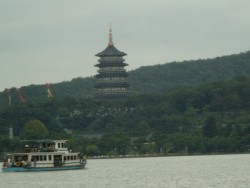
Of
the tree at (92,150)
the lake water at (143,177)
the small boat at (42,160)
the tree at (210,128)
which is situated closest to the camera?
the lake water at (143,177)

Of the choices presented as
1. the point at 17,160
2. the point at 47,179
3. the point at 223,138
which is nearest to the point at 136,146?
the point at 223,138

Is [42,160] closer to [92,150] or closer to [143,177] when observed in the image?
[143,177]

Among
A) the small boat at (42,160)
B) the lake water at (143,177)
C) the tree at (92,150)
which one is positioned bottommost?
the lake water at (143,177)

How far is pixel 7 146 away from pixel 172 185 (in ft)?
273

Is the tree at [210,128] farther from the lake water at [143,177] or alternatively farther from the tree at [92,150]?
the lake water at [143,177]

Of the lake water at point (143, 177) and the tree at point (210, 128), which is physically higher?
the tree at point (210, 128)

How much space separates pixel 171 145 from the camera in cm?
18375

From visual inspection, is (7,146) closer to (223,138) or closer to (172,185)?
(223,138)

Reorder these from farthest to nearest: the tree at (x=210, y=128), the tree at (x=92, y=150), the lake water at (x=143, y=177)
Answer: the tree at (x=210, y=128)
the tree at (x=92, y=150)
the lake water at (x=143, y=177)

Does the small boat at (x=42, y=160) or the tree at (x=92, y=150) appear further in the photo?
the tree at (x=92, y=150)

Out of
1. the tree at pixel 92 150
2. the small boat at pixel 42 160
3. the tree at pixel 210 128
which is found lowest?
the small boat at pixel 42 160

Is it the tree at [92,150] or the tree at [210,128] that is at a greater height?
the tree at [210,128]

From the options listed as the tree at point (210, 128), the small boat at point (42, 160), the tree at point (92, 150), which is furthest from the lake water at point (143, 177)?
the tree at point (210, 128)

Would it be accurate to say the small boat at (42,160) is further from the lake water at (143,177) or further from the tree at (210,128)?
the tree at (210,128)
